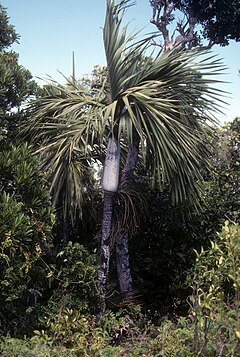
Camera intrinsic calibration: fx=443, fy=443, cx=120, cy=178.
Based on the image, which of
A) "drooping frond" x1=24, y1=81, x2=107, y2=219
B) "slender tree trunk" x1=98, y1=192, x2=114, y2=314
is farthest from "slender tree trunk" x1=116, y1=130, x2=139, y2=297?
"drooping frond" x1=24, y1=81, x2=107, y2=219

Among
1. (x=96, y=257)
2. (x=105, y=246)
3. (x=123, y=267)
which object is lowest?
(x=123, y=267)

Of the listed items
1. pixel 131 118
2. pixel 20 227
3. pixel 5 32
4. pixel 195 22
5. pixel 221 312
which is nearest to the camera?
pixel 221 312

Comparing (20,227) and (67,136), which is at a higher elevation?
(67,136)

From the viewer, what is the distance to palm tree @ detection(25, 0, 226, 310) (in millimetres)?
4730

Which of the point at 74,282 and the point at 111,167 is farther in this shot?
the point at 111,167

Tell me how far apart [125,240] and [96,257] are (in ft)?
2.20

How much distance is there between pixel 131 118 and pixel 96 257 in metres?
1.64

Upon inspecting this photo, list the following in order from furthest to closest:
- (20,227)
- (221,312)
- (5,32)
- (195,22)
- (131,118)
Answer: (195,22) → (5,32) → (131,118) → (20,227) → (221,312)

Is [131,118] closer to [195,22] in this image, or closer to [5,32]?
[5,32]

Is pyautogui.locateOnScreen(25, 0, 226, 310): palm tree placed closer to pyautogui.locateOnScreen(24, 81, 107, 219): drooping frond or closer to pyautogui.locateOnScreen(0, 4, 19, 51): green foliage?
pyautogui.locateOnScreen(24, 81, 107, 219): drooping frond

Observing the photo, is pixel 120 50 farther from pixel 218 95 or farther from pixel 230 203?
pixel 230 203

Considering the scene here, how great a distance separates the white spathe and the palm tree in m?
0.03

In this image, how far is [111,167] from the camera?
4922mm

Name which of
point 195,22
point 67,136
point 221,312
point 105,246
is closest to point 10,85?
point 67,136
